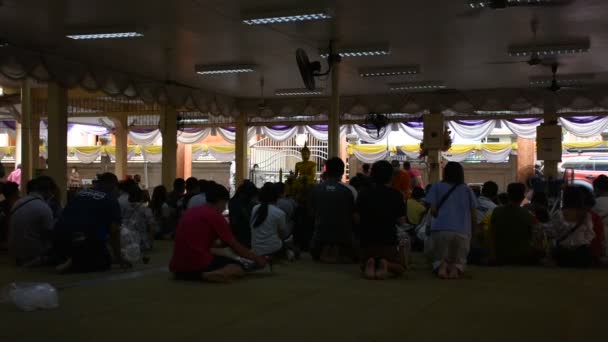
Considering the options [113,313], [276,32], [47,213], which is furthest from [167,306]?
[276,32]

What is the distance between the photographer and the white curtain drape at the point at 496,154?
20000mm

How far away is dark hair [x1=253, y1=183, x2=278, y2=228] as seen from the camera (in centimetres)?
696

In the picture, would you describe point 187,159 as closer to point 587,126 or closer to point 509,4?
point 587,126

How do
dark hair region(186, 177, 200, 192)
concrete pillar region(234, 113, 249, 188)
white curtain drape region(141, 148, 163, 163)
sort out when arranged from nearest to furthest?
dark hair region(186, 177, 200, 192)
concrete pillar region(234, 113, 249, 188)
white curtain drape region(141, 148, 163, 163)

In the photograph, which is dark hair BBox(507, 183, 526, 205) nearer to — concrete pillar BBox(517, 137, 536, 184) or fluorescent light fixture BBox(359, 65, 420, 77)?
fluorescent light fixture BBox(359, 65, 420, 77)

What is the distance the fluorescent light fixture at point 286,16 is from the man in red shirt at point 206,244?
3.11m

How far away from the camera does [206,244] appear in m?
5.69

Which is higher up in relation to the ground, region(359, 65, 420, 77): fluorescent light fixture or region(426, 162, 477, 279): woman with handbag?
region(359, 65, 420, 77): fluorescent light fixture

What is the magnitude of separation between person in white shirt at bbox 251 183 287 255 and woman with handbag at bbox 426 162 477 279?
1.68 meters

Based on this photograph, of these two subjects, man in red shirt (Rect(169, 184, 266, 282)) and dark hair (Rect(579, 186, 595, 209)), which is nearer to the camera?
man in red shirt (Rect(169, 184, 266, 282))

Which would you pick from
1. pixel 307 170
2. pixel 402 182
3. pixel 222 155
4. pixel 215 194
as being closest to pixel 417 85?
pixel 402 182

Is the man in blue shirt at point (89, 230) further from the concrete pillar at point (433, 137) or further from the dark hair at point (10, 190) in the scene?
the concrete pillar at point (433, 137)

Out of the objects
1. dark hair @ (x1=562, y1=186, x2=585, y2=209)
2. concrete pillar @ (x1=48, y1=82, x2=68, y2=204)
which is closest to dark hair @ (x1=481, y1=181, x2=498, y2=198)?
dark hair @ (x1=562, y1=186, x2=585, y2=209)

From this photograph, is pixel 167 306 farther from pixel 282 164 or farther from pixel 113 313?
pixel 282 164
